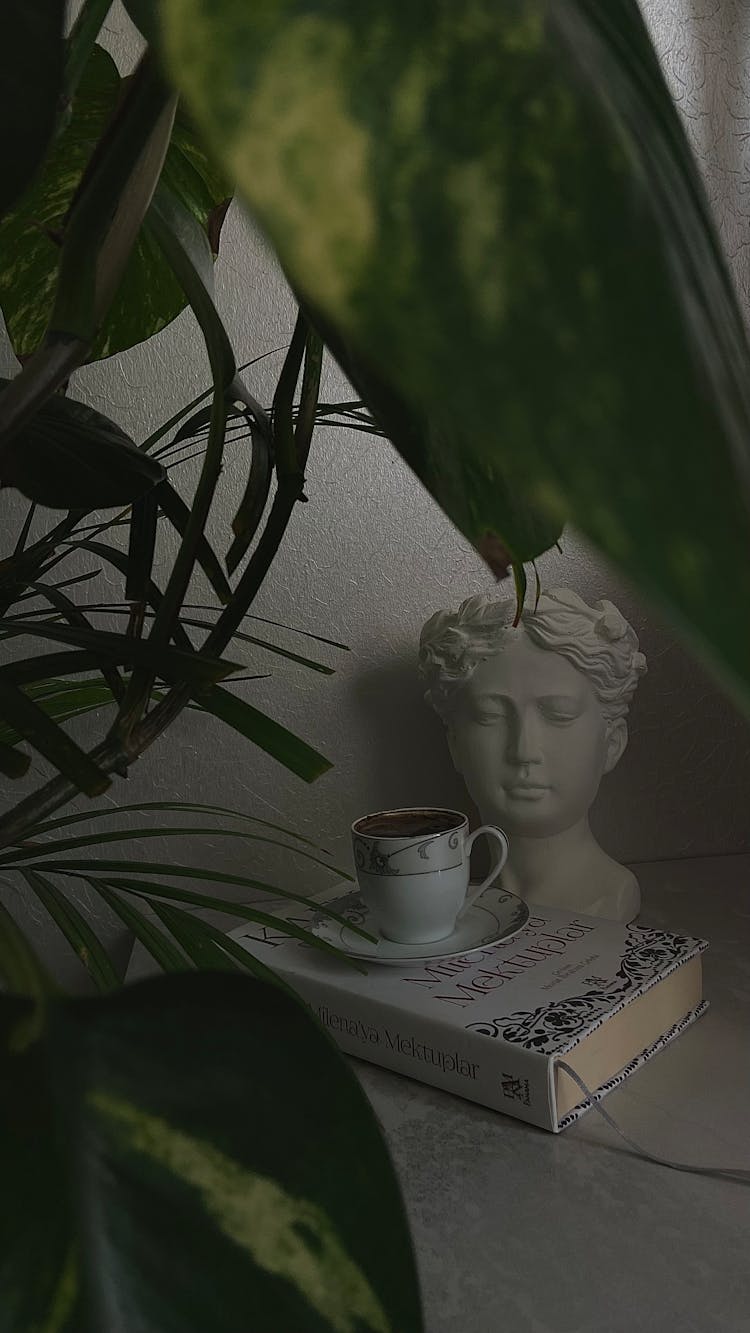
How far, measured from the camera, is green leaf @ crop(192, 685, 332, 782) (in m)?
0.30

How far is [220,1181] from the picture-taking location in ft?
0.41

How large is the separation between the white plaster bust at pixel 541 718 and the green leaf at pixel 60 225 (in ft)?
1.52

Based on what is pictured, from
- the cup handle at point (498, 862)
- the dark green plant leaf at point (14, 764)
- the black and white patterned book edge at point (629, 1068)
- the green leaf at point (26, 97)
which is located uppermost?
the green leaf at point (26, 97)

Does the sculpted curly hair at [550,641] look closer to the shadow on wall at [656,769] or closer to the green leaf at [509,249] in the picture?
the shadow on wall at [656,769]

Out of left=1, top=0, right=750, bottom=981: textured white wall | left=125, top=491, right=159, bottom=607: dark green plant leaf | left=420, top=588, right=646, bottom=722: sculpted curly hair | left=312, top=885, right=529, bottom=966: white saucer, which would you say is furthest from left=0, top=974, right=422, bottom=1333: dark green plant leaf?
left=1, top=0, right=750, bottom=981: textured white wall

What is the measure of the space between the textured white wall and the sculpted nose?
7.2 inches

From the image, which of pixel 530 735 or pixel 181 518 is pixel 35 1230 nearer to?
pixel 181 518

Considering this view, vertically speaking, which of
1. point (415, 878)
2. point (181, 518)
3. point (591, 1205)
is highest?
point (181, 518)

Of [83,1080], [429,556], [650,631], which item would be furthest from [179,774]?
[83,1080]

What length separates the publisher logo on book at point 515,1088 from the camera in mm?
576

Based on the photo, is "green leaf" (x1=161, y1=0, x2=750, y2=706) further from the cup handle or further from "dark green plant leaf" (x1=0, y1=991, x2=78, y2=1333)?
the cup handle

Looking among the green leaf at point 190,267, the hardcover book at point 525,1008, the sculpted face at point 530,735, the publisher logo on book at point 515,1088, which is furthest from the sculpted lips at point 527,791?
the green leaf at point 190,267

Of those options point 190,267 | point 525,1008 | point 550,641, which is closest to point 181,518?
point 190,267

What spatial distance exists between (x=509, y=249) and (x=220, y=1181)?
0.11 meters
